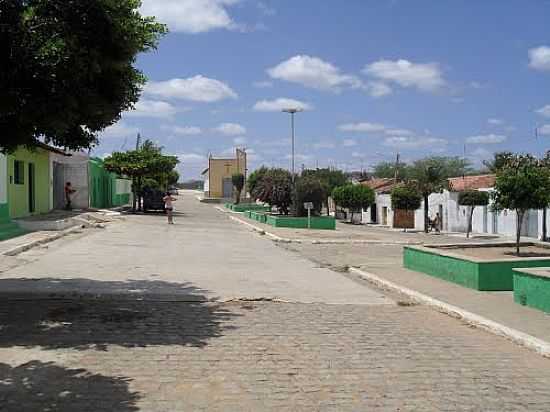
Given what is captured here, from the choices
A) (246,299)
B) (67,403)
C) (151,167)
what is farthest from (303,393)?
(151,167)

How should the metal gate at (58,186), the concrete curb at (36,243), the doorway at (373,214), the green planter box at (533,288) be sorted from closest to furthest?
1. the green planter box at (533,288)
2. the concrete curb at (36,243)
3. the metal gate at (58,186)
4. the doorway at (373,214)

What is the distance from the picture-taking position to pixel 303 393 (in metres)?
6.04

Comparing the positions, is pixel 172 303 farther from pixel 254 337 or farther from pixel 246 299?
pixel 254 337

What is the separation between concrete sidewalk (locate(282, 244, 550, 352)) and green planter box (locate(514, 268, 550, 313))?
4.7 inches

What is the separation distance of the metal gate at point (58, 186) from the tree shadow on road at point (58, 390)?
1195 inches

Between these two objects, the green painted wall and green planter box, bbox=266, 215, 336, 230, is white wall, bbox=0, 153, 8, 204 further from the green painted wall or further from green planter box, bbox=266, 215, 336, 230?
green planter box, bbox=266, 215, 336, 230

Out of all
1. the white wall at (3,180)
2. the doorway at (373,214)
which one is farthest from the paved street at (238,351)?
the doorway at (373,214)

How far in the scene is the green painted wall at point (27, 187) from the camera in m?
24.2

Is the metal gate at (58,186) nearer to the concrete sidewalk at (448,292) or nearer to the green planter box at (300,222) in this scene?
the green planter box at (300,222)

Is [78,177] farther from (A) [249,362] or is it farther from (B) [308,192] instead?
(A) [249,362]

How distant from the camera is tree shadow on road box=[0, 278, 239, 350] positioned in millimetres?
7906

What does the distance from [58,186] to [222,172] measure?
70117 mm

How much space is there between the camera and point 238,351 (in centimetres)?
757

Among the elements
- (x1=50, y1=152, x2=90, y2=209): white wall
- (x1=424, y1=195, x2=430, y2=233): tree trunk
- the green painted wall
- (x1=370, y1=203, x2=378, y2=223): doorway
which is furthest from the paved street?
(x1=370, y1=203, x2=378, y2=223): doorway
